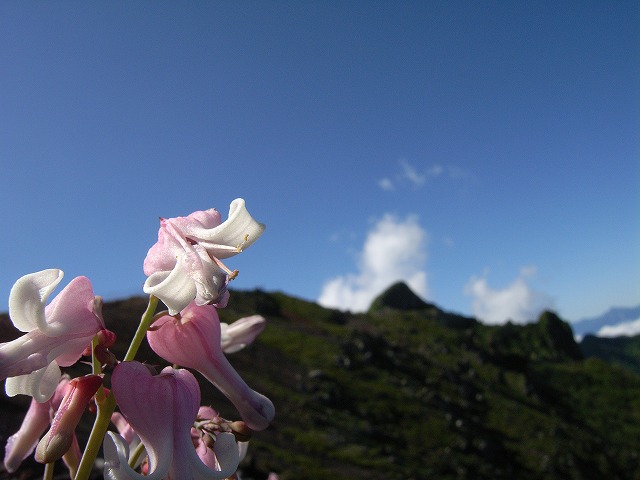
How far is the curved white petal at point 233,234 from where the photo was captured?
1.40m

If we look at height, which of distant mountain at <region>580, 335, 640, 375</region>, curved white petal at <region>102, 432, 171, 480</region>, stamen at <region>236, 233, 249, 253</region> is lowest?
curved white petal at <region>102, 432, 171, 480</region>

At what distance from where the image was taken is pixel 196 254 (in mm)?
1347

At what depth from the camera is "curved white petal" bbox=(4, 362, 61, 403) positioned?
1418 mm

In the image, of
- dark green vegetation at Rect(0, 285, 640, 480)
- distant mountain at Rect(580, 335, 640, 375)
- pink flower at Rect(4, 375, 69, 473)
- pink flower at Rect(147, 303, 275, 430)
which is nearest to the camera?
pink flower at Rect(147, 303, 275, 430)

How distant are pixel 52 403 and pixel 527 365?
2573cm

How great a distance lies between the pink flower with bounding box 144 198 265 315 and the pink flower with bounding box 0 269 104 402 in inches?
7.0

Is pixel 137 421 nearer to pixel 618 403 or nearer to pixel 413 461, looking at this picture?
pixel 413 461

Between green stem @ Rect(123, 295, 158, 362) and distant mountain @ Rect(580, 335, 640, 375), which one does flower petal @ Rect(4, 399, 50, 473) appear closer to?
green stem @ Rect(123, 295, 158, 362)

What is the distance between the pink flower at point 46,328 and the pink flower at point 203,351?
18 cm

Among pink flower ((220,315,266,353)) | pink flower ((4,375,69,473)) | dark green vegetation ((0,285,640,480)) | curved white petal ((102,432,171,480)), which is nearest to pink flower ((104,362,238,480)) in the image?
curved white petal ((102,432,171,480))

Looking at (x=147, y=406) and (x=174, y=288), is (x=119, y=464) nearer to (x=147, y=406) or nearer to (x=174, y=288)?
(x=147, y=406)

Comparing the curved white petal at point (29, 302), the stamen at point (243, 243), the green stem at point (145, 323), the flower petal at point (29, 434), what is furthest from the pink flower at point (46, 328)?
the flower petal at point (29, 434)

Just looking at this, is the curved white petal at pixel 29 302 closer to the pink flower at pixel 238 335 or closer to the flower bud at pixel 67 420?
the flower bud at pixel 67 420

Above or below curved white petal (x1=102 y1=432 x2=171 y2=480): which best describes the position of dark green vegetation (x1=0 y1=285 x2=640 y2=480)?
above
